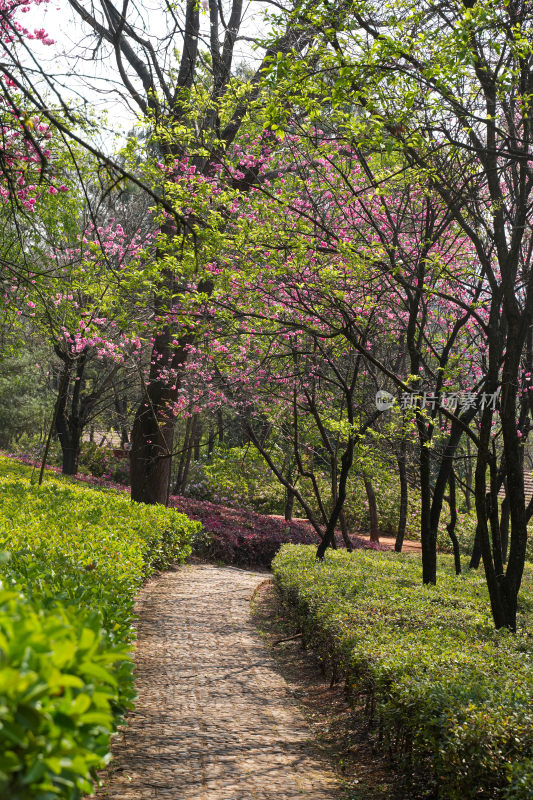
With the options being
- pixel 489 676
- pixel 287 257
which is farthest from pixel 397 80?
pixel 489 676

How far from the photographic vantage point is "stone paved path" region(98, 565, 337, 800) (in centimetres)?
379

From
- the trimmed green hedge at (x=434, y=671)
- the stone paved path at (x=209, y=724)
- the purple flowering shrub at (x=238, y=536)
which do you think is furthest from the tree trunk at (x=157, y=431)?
the trimmed green hedge at (x=434, y=671)

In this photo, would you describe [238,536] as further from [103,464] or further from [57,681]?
[57,681]

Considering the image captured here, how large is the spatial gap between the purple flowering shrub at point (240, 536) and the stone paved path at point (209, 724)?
5676 millimetres

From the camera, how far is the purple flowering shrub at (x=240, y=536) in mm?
13898

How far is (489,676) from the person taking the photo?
4.13 meters

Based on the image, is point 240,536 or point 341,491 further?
point 240,536

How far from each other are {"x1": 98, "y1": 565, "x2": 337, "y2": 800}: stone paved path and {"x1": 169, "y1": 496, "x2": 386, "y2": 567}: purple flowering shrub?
568 cm

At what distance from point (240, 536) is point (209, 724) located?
9520 millimetres

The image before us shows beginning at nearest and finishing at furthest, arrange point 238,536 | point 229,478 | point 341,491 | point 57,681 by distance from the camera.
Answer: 1. point 57,681
2. point 341,491
3. point 238,536
4. point 229,478

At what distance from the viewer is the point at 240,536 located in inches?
561

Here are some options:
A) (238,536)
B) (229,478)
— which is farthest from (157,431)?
(229,478)

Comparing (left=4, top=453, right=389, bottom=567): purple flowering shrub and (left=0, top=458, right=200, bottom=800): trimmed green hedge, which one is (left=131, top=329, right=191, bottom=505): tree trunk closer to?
(left=4, top=453, right=389, bottom=567): purple flowering shrub

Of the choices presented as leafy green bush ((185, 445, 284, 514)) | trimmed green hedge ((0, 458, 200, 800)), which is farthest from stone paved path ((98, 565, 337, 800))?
leafy green bush ((185, 445, 284, 514))
